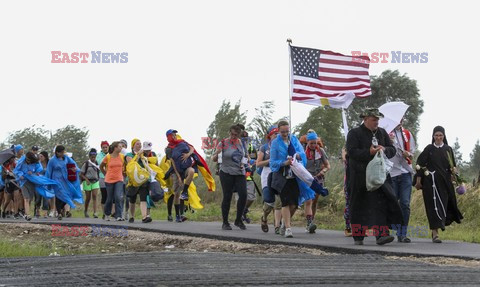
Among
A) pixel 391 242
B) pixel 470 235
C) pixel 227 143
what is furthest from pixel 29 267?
pixel 470 235

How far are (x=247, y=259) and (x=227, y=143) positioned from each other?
258 inches

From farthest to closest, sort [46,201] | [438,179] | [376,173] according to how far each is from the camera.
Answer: [46,201] < [438,179] < [376,173]

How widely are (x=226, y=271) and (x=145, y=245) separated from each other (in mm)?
5905

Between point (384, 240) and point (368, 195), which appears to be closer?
point (384, 240)

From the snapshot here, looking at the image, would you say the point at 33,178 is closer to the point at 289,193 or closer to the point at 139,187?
the point at 139,187

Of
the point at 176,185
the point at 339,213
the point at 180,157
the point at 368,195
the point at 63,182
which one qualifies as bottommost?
the point at 339,213

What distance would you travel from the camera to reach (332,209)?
22.0 metres

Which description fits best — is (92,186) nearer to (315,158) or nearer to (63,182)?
(63,182)

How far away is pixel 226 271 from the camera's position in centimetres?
827

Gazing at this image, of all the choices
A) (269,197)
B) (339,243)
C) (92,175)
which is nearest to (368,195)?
(339,243)

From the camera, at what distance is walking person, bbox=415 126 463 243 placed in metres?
13.1

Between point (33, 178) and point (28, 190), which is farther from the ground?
point (33, 178)

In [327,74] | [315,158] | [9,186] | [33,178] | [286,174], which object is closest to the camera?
[286,174]

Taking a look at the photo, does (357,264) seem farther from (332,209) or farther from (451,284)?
(332,209)
